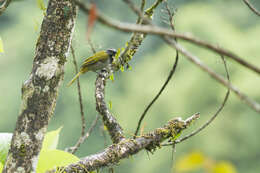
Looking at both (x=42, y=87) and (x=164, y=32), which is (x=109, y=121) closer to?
(x=42, y=87)

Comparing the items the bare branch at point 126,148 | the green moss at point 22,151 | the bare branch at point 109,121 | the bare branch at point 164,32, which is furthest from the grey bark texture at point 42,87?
the bare branch at point 164,32

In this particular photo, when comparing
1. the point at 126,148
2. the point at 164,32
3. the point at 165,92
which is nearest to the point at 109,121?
the point at 126,148

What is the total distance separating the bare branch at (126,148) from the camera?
1.31m

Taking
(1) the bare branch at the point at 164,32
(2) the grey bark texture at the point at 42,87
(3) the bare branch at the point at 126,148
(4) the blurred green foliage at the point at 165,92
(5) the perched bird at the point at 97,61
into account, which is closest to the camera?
(1) the bare branch at the point at 164,32

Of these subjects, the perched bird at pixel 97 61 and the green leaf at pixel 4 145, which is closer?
the green leaf at pixel 4 145

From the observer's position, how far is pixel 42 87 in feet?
3.92

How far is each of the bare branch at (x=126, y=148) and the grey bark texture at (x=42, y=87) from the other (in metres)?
0.15

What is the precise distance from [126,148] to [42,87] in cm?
33

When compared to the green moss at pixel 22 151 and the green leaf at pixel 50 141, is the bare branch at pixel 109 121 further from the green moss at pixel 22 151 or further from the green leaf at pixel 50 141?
the green moss at pixel 22 151

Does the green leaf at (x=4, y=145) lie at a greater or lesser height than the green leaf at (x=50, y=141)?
greater

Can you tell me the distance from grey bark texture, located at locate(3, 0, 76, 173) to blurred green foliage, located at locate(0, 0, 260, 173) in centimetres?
1129

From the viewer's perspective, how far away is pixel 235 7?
67.5 feet

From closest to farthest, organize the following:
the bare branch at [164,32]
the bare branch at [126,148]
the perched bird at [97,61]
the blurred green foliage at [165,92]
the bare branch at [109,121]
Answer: the bare branch at [164,32] → the bare branch at [126,148] → the bare branch at [109,121] → the perched bird at [97,61] → the blurred green foliage at [165,92]

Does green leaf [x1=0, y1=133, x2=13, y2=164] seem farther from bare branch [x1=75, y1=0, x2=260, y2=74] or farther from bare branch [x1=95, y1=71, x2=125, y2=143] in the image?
bare branch [x1=75, y1=0, x2=260, y2=74]
